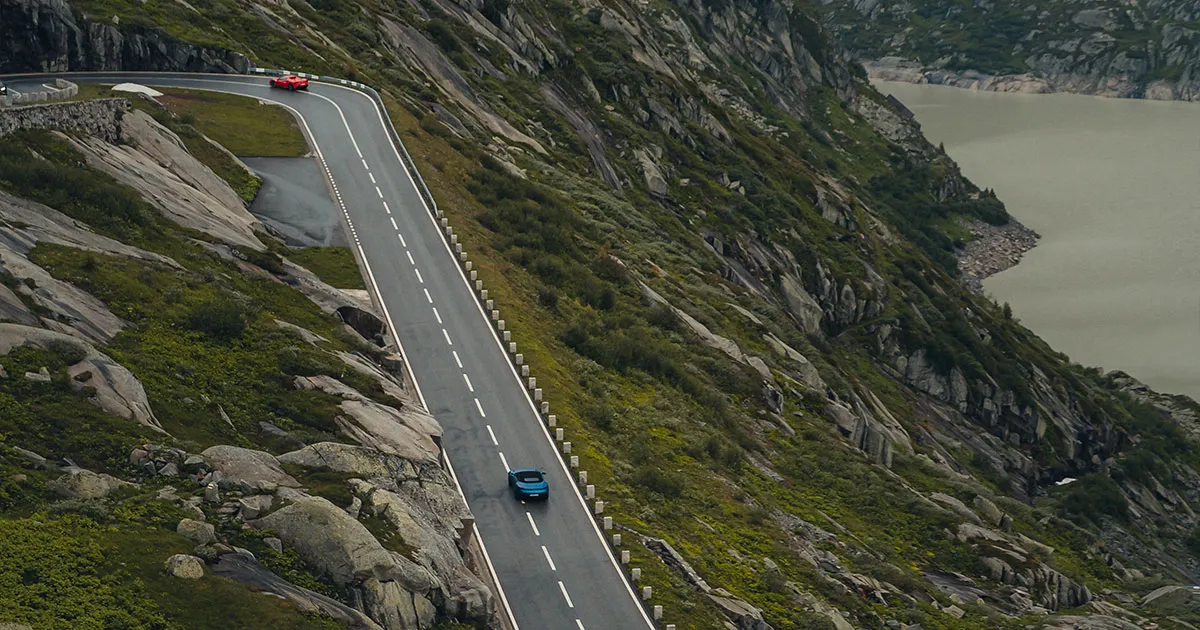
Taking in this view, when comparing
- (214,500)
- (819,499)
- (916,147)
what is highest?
(916,147)

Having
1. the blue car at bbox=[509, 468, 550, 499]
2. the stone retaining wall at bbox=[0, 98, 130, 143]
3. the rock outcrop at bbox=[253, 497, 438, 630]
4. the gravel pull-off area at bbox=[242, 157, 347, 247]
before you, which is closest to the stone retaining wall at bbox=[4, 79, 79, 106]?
the stone retaining wall at bbox=[0, 98, 130, 143]

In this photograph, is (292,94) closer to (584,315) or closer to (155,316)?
(584,315)

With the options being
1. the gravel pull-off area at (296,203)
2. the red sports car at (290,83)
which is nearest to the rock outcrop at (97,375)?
the gravel pull-off area at (296,203)

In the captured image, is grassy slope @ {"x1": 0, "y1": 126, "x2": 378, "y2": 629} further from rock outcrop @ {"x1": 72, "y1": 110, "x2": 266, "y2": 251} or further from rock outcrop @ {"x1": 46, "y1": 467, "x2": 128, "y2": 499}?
rock outcrop @ {"x1": 72, "y1": 110, "x2": 266, "y2": 251}

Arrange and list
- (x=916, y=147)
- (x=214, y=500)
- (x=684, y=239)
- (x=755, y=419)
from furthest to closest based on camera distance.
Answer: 1. (x=916, y=147)
2. (x=684, y=239)
3. (x=755, y=419)
4. (x=214, y=500)

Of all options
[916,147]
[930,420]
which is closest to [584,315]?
[930,420]

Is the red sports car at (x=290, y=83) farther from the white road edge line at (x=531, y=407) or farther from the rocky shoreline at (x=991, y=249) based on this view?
the rocky shoreline at (x=991, y=249)
